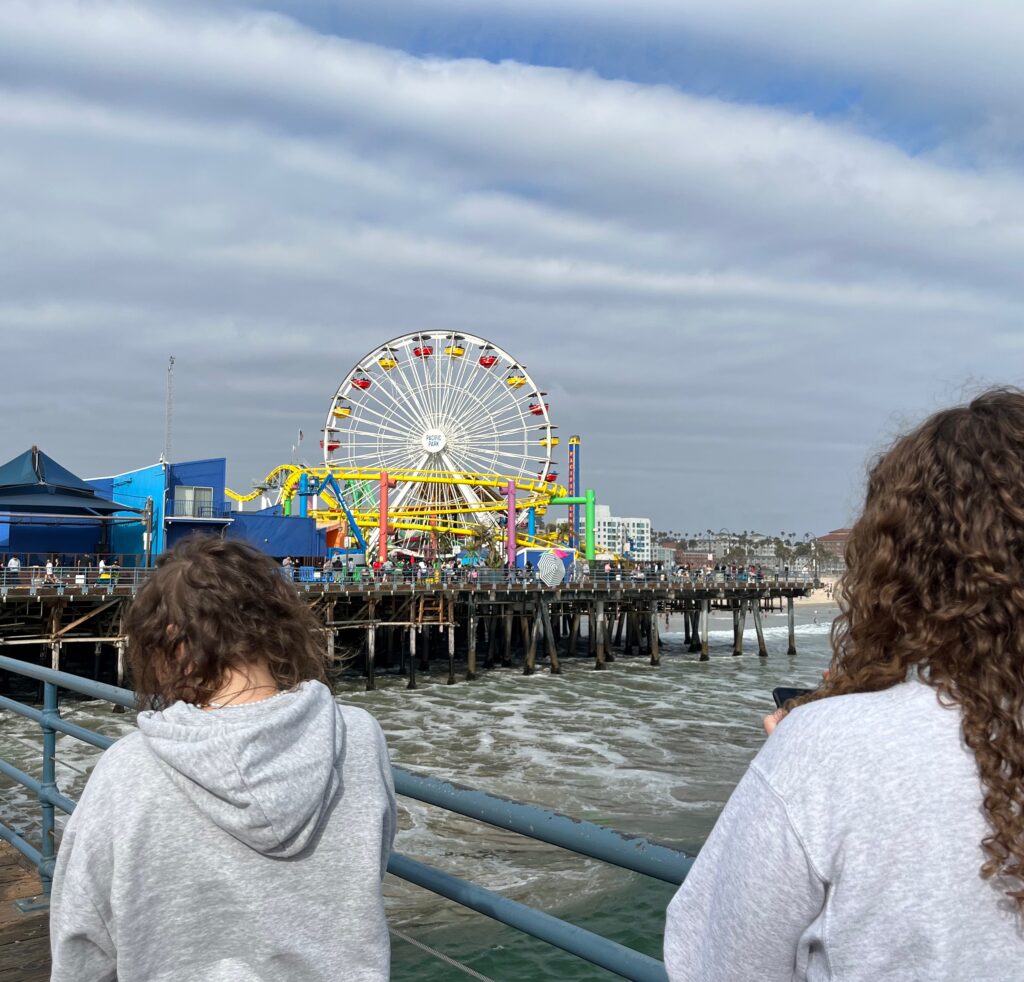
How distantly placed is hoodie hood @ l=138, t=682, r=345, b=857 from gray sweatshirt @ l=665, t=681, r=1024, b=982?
708mm

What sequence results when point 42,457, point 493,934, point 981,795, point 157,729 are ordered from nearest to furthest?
point 981,795 → point 157,729 → point 493,934 → point 42,457

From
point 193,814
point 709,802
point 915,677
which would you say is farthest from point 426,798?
point 709,802

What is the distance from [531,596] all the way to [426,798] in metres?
31.3

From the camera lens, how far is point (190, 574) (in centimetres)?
175

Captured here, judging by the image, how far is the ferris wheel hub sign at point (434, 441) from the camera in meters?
47.4

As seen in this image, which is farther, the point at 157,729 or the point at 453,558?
the point at 453,558

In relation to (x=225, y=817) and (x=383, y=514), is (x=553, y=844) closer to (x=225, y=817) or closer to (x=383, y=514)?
(x=225, y=817)

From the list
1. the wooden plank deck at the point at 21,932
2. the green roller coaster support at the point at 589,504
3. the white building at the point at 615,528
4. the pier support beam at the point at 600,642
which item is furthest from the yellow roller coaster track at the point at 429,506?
the white building at the point at 615,528

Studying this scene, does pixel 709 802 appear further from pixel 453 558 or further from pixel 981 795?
pixel 453 558

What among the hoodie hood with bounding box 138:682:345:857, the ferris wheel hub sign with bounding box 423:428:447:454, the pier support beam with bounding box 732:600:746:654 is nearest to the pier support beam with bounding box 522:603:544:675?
the pier support beam with bounding box 732:600:746:654

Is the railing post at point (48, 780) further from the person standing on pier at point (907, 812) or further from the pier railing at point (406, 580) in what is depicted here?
the pier railing at point (406, 580)

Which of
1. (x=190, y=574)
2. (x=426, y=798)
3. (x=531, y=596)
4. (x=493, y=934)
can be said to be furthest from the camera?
(x=531, y=596)

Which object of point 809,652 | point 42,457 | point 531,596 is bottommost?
point 809,652

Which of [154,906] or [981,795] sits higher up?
[981,795]
